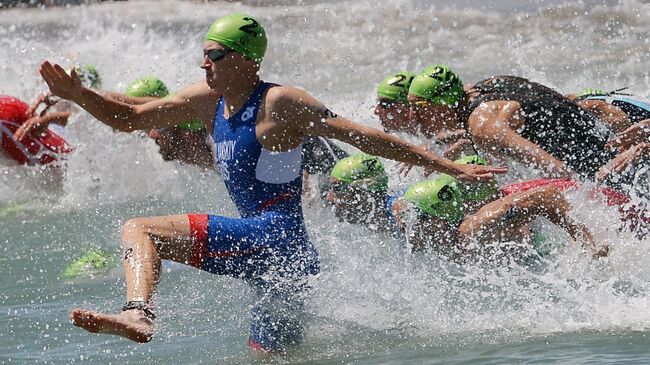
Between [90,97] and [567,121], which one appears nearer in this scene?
[90,97]

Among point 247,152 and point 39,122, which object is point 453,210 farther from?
point 39,122

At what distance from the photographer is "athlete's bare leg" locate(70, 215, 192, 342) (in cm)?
526

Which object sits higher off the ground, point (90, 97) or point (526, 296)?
point (90, 97)

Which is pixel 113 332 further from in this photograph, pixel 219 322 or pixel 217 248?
pixel 219 322

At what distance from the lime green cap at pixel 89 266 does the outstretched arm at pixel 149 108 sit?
336 centimetres

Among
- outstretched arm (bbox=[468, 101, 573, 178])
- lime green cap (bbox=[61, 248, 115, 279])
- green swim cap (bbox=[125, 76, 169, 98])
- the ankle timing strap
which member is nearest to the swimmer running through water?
the ankle timing strap

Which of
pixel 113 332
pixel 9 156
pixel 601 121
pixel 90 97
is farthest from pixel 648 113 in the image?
pixel 9 156

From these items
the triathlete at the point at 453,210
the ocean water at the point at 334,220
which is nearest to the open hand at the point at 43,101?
the ocean water at the point at 334,220

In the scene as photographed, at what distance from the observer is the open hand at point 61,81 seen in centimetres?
607

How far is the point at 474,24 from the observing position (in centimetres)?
2039

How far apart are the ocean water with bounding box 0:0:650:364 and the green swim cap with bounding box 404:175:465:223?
333 mm

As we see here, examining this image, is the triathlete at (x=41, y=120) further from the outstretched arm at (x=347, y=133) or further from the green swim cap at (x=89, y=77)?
the outstretched arm at (x=347, y=133)

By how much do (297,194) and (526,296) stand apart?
1.72 metres

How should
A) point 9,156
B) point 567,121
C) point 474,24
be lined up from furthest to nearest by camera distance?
1. point 474,24
2. point 9,156
3. point 567,121
